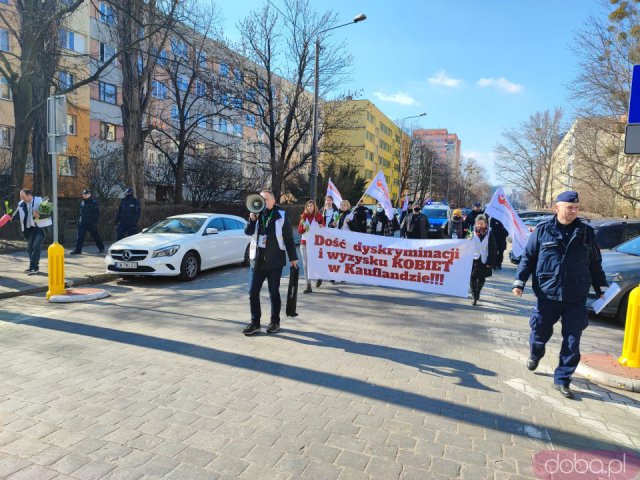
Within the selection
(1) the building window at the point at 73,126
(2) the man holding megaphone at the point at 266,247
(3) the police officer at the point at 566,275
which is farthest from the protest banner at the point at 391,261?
(1) the building window at the point at 73,126

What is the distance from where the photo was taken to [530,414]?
3.95 metres

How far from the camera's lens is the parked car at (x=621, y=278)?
23.7 feet

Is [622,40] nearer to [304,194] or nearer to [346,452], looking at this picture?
[304,194]

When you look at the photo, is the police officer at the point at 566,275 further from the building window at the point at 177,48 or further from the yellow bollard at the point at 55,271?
the building window at the point at 177,48

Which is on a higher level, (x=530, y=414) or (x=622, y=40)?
(x=622, y=40)

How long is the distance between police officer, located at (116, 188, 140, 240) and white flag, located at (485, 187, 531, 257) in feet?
33.0

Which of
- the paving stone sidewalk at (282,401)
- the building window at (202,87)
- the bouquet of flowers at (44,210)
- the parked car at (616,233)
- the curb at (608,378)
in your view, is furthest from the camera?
the building window at (202,87)

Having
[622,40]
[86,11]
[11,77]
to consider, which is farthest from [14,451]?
[86,11]

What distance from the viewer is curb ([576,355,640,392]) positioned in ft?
15.1

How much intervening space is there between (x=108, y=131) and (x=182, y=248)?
32.0 metres

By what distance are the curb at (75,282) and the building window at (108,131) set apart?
29815 mm

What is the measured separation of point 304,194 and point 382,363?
34238 mm

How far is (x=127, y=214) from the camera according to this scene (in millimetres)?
13477

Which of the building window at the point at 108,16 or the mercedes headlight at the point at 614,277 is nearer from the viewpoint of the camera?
the mercedes headlight at the point at 614,277
